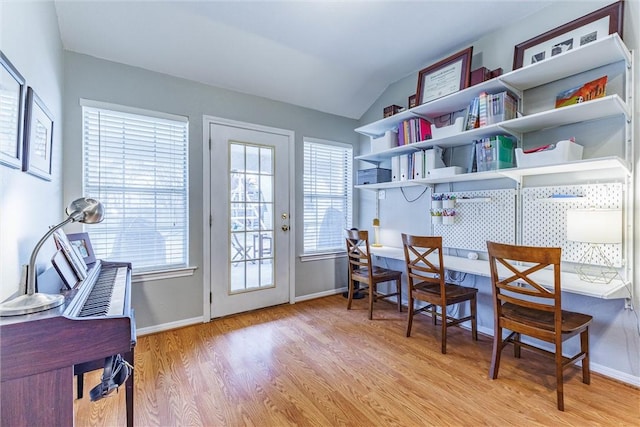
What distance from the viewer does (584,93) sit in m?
1.94

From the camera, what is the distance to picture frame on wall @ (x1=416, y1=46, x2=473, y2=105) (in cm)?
249

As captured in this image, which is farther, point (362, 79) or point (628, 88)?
point (362, 79)

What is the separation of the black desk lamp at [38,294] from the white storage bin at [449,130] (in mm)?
2493

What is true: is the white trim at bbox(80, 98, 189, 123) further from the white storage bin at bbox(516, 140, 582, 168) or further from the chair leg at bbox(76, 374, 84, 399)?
the white storage bin at bbox(516, 140, 582, 168)

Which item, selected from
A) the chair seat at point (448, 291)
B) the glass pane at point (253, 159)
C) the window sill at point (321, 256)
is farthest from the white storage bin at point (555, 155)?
the glass pane at point (253, 159)

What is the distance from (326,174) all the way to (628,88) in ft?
8.88

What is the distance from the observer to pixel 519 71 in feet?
6.64

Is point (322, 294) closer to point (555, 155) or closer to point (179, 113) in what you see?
point (179, 113)

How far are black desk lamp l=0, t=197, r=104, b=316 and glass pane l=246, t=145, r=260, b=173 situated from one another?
1913 millimetres

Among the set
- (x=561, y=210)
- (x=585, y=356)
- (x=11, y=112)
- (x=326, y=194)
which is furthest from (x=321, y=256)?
(x=11, y=112)

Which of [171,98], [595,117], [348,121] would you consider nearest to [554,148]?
[595,117]

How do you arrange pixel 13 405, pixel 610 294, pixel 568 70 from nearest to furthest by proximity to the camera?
pixel 13 405
pixel 610 294
pixel 568 70

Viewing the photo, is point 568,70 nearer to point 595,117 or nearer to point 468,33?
point 595,117

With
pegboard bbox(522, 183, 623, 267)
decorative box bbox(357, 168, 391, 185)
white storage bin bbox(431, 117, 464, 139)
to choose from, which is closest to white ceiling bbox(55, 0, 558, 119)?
white storage bin bbox(431, 117, 464, 139)
